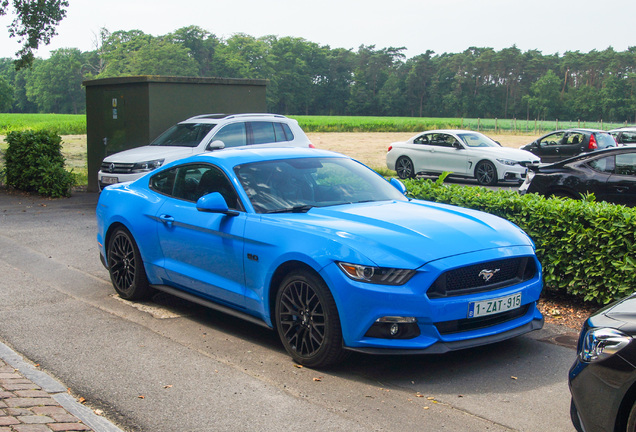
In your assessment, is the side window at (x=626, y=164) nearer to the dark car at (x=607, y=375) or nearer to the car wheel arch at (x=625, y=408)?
the dark car at (x=607, y=375)

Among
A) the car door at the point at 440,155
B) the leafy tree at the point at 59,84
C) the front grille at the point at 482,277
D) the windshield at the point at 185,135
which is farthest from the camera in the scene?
the leafy tree at the point at 59,84

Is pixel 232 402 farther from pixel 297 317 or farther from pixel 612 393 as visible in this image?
pixel 612 393

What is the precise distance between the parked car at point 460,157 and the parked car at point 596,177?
9093 millimetres

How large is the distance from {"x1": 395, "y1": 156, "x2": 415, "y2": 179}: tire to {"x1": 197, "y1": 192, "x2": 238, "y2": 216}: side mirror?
57.2 ft

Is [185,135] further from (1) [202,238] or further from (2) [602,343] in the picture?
(2) [602,343]

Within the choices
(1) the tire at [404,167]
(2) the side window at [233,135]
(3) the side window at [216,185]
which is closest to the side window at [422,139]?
(1) the tire at [404,167]

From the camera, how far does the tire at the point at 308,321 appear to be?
4855mm

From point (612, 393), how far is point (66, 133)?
63271 millimetres

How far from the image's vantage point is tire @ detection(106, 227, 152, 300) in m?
6.88

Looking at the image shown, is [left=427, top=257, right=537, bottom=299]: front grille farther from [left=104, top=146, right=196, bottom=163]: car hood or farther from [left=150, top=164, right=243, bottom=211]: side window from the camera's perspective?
[left=104, top=146, right=196, bottom=163]: car hood

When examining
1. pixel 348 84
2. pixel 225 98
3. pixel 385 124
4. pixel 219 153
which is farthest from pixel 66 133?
pixel 348 84

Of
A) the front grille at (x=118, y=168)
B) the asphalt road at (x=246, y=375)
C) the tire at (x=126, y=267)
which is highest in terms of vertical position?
the front grille at (x=118, y=168)

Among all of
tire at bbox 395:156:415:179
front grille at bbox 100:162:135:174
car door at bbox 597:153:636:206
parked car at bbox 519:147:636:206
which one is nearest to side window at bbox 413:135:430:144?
tire at bbox 395:156:415:179

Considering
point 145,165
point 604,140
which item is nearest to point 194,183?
point 145,165
